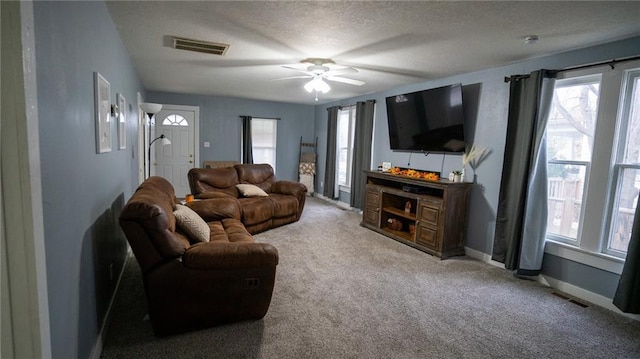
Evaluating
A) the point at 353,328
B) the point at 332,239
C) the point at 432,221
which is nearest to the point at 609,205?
the point at 432,221

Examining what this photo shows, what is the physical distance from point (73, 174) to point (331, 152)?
569cm

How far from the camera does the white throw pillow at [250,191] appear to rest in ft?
16.5

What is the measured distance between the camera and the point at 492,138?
3779mm

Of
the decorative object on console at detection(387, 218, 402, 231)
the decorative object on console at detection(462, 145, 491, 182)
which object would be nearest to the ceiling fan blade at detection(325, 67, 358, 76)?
the decorative object on console at detection(462, 145, 491, 182)

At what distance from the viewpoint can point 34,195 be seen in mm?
1063

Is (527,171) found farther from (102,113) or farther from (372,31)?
(102,113)

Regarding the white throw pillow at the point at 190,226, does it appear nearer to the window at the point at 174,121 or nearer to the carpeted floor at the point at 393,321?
the carpeted floor at the point at 393,321

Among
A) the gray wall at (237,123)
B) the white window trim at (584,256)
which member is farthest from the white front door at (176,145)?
the white window trim at (584,256)

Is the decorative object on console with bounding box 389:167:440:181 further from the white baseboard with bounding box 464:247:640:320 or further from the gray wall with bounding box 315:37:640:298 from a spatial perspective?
the white baseboard with bounding box 464:247:640:320

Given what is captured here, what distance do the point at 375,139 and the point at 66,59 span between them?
4905 millimetres

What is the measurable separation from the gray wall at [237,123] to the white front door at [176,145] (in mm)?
151

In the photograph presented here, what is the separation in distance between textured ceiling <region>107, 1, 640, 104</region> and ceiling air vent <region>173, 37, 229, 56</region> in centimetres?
9

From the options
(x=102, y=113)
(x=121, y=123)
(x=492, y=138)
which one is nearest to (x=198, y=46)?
(x=121, y=123)

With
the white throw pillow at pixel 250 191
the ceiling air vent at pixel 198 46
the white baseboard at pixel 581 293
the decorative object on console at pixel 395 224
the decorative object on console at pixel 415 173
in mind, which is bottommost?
the white baseboard at pixel 581 293
